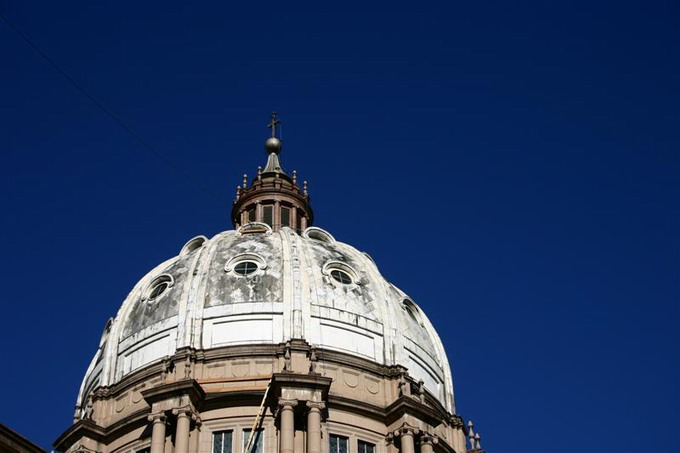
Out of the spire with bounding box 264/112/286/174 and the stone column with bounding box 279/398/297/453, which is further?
the spire with bounding box 264/112/286/174

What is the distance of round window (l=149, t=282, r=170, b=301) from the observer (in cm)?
7088

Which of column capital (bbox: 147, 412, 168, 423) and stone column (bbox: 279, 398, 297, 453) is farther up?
column capital (bbox: 147, 412, 168, 423)

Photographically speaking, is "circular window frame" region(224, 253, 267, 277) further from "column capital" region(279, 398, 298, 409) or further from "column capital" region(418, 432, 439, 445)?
"column capital" region(418, 432, 439, 445)

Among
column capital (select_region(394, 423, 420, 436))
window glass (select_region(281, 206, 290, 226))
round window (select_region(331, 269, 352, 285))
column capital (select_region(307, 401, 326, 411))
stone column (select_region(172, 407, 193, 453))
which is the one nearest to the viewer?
stone column (select_region(172, 407, 193, 453))

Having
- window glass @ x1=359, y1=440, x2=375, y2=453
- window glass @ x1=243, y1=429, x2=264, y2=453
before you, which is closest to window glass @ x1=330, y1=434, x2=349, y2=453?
window glass @ x1=359, y1=440, x2=375, y2=453

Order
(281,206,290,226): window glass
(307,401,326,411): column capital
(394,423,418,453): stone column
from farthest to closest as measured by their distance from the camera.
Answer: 1. (281,206,290,226): window glass
2. (394,423,418,453): stone column
3. (307,401,326,411): column capital

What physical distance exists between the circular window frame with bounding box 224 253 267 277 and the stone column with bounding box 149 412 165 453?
11000 mm

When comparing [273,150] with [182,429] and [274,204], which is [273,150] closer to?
[274,204]

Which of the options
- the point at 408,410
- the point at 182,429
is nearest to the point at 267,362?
the point at 182,429

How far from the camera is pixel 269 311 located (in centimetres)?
6725

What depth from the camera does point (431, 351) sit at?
7312 centimetres

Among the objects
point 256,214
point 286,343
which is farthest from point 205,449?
point 256,214

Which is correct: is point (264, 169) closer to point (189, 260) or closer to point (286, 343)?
point (189, 260)

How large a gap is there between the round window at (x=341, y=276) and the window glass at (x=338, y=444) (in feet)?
35.4
